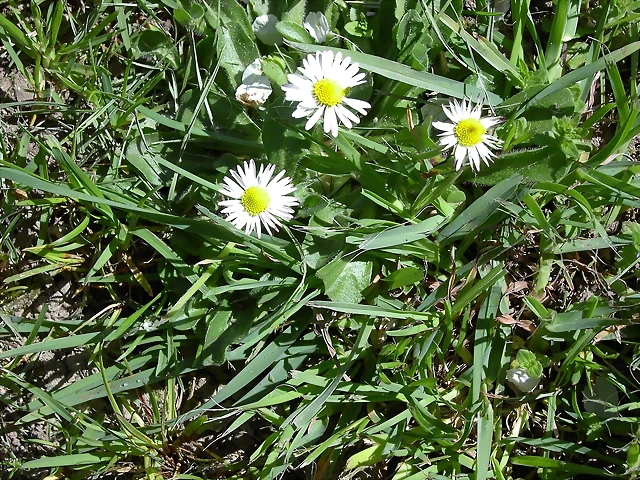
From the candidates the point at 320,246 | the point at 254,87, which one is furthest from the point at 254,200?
the point at 254,87

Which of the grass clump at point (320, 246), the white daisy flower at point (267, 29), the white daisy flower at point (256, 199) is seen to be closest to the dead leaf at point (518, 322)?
the grass clump at point (320, 246)

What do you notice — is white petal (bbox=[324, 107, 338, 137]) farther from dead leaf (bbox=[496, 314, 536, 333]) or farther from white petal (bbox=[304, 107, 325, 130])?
dead leaf (bbox=[496, 314, 536, 333])

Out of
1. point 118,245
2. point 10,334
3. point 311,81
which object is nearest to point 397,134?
point 311,81

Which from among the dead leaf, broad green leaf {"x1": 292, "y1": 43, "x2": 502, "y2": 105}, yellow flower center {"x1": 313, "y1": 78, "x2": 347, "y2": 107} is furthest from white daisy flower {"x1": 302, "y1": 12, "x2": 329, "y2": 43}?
the dead leaf

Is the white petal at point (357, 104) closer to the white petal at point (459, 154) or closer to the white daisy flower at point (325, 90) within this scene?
the white daisy flower at point (325, 90)

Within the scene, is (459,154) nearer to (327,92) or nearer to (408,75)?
(408,75)

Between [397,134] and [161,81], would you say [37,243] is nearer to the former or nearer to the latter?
[161,81]
